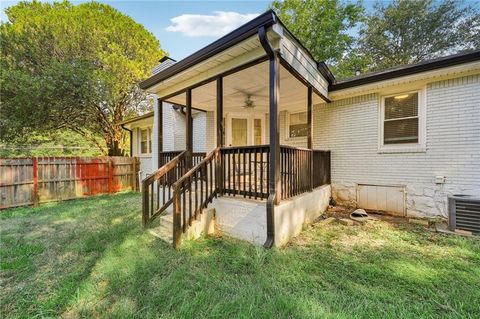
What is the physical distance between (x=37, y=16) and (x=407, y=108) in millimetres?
16003

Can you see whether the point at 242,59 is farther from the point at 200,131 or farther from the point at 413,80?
the point at 200,131

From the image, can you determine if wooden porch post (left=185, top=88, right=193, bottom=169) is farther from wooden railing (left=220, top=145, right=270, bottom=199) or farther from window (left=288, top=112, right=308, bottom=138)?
window (left=288, top=112, right=308, bottom=138)

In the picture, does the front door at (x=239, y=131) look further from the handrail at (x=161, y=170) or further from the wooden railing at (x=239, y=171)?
the wooden railing at (x=239, y=171)

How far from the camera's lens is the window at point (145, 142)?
10461 millimetres

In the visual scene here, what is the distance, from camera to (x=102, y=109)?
39.0 ft

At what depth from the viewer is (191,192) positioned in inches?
160

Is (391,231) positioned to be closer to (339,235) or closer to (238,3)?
(339,235)

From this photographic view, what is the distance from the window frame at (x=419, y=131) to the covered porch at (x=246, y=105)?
4.53ft

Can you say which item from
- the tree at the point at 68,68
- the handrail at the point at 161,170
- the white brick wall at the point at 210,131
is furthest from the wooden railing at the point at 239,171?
the tree at the point at 68,68

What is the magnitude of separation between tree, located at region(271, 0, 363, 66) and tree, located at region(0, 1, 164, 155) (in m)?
10.3

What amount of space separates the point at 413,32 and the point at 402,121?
1114 centimetres

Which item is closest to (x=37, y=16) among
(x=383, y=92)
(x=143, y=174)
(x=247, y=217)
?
(x=143, y=174)

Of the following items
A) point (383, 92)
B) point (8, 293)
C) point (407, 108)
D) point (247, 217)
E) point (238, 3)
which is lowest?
point (8, 293)

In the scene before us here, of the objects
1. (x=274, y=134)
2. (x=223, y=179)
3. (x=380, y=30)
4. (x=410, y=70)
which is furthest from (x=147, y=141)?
(x=380, y=30)
